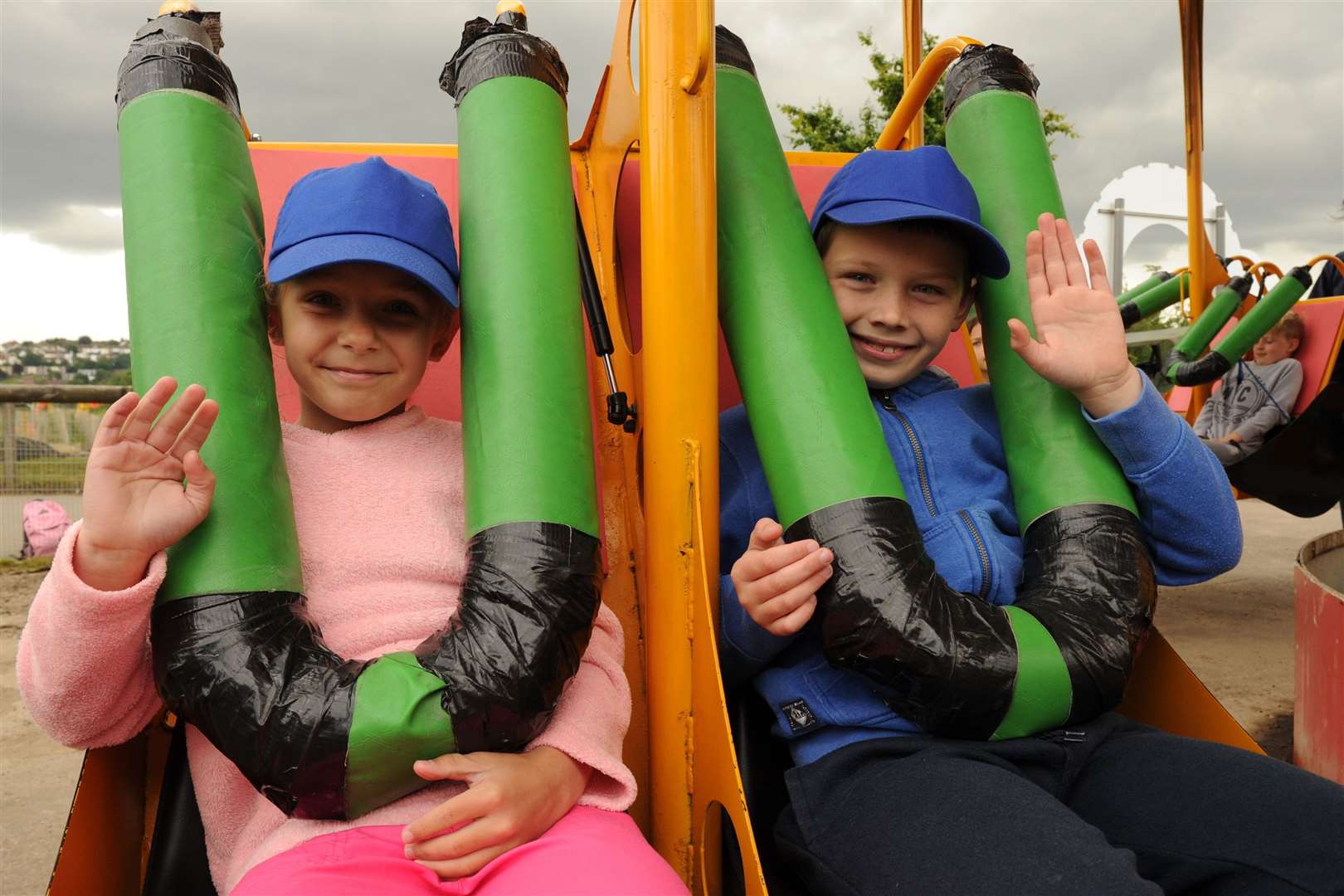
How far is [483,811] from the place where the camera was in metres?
1.03

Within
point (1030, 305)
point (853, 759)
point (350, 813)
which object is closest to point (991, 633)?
point (853, 759)

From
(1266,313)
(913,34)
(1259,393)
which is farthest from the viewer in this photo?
(1259,393)

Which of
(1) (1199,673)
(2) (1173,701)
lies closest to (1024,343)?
(2) (1173,701)

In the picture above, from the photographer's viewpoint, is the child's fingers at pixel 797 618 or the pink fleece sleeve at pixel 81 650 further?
the child's fingers at pixel 797 618

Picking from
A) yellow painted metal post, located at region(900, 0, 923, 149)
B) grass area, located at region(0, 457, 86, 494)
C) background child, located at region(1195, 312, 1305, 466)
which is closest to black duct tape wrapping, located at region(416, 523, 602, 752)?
yellow painted metal post, located at region(900, 0, 923, 149)

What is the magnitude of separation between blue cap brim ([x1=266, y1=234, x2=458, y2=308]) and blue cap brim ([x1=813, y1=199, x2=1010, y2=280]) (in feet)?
1.83

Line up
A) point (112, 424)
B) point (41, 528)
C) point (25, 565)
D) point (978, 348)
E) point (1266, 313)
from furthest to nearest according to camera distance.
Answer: point (41, 528) → point (25, 565) → point (1266, 313) → point (978, 348) → point (112, 424)

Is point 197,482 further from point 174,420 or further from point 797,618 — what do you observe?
point 797,618

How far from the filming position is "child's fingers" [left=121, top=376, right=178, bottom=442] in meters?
1.01

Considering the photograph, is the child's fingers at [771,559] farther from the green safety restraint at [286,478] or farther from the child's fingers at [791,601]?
the green safety restraint at [286,478]

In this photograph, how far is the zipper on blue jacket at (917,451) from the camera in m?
1.39

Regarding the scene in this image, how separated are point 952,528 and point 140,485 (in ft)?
3.15

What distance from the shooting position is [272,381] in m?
1.23

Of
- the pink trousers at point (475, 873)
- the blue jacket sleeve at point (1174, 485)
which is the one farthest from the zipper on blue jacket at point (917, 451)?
the pink trousers at point (475, 873)
